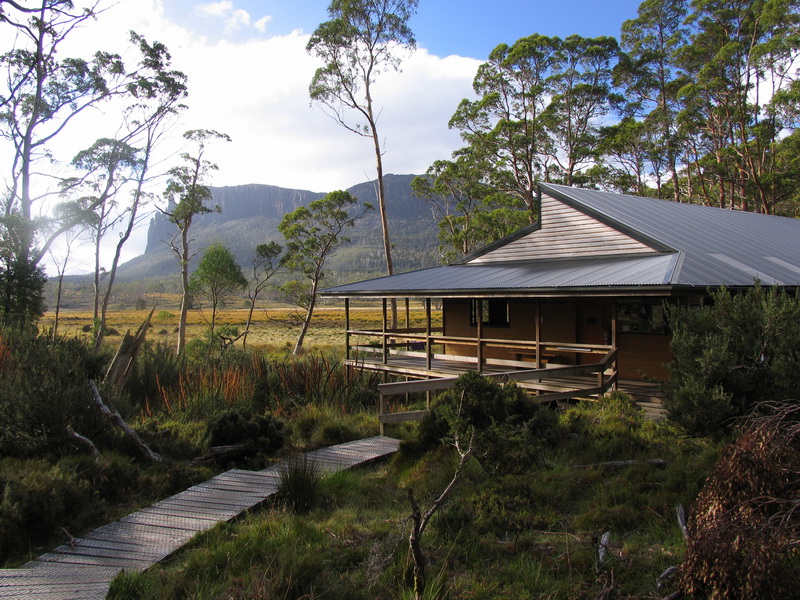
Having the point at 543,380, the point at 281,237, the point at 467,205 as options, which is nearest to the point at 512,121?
the point at 467,205

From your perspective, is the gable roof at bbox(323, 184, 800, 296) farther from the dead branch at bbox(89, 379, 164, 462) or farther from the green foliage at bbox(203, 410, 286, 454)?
the dead branch at bbox(89, 379, 164, 462)

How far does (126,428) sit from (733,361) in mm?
7176

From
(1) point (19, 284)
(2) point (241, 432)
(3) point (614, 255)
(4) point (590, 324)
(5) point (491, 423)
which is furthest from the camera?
(1) point (19, 284)

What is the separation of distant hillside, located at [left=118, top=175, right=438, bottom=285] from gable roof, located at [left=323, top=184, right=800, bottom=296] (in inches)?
3245

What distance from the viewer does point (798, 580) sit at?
311 cm

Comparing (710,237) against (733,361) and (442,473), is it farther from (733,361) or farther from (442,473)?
(442,473)

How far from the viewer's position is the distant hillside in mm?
117588

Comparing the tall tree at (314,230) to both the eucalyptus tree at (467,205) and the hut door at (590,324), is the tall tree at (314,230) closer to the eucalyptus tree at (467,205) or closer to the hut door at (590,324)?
the eucalyptus tree at (467,205)

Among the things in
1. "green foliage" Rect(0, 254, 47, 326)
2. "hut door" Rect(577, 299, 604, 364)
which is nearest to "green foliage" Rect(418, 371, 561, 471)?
"hut door" Rect(577, 299, 604, 364)

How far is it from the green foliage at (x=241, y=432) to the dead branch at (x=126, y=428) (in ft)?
2.48

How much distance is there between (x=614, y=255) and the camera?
13.8 metres

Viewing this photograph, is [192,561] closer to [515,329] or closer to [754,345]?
[754,345]

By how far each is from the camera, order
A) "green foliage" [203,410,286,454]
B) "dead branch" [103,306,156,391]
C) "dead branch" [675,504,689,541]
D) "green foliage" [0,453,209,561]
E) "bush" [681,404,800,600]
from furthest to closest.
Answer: "dead branch" [103,306,156,391] → "green foliage" [203,410,286,454] → "green foliage" [0,453,209,561] → "dead branch" [675,504,689,541] → "bush" [681,404,800,600]

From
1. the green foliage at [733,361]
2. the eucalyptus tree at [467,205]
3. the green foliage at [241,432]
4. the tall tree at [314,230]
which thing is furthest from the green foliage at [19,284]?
the eucalyptus tree at [467,205]
